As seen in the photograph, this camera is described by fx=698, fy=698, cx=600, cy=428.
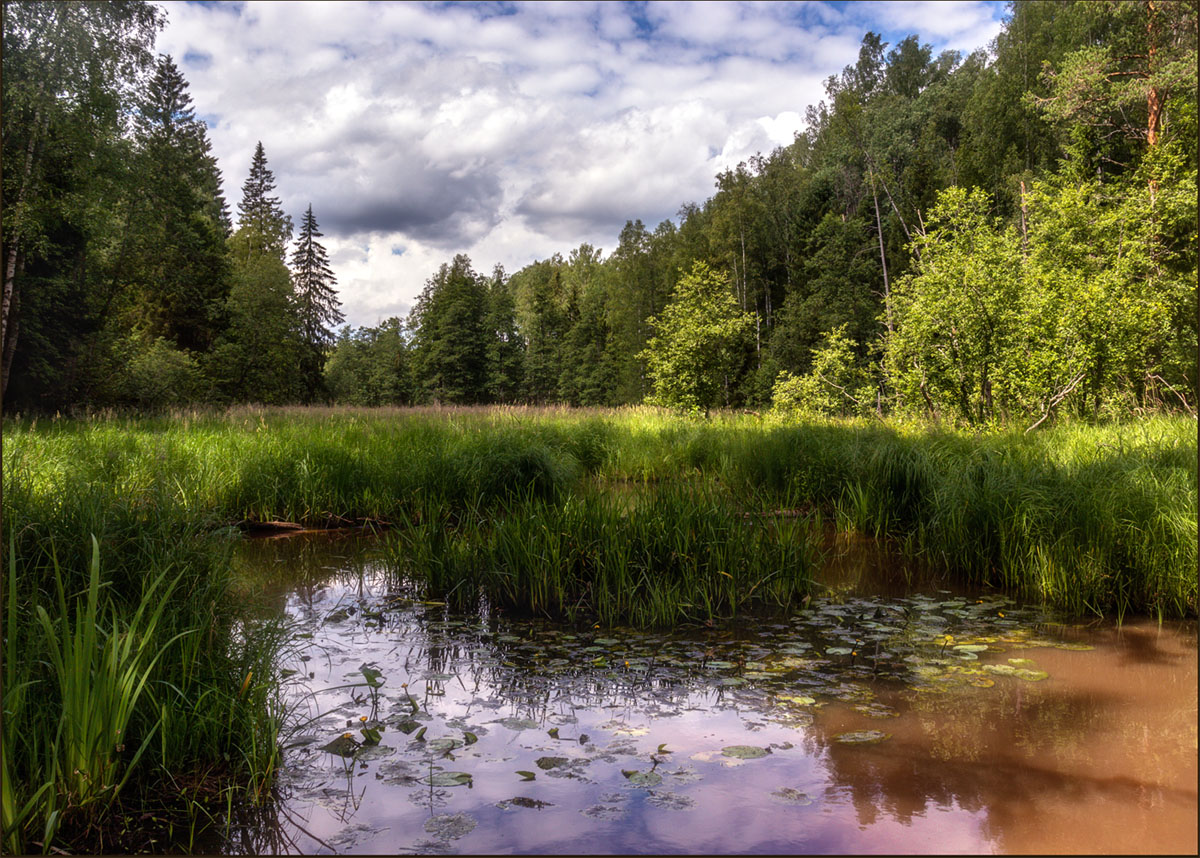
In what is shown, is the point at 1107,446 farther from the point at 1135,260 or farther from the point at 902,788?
the point at 1135,260

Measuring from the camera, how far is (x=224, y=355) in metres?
29.4

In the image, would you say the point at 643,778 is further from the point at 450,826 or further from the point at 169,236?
the point at 169,236

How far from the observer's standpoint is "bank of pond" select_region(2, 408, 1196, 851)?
8.16 feet

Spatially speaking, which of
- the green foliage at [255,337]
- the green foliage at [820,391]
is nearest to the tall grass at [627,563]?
the green foliage at [820,391]

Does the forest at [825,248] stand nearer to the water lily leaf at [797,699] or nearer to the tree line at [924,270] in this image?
the tree line at [924,270]

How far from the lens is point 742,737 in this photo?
3170 millimetres

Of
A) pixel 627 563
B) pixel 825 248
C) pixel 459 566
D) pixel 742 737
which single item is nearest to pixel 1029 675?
pixel 742 737

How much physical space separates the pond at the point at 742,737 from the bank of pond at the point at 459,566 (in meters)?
0.06

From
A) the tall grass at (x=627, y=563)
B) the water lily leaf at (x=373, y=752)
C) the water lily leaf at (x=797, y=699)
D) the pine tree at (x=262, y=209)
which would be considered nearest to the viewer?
the water lily leaf at (x=373, y=752)

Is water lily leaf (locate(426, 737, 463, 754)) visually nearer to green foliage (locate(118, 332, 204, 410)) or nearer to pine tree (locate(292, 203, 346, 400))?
green foliage (locate(118, 332, 204, 410))

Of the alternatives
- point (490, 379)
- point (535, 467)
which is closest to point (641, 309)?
point (490, 379)

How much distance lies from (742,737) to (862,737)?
0.53 m

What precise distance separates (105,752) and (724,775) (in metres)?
2.26

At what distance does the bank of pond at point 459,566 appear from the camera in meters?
2.49
